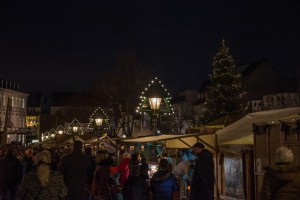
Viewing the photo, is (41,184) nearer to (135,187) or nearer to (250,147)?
(135,187)

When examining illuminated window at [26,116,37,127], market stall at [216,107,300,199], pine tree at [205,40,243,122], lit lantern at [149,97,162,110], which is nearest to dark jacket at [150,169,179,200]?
market stall at [216,107,300,199]

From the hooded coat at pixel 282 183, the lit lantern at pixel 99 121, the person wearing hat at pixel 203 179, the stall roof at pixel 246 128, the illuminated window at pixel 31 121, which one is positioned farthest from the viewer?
the illuminated window at pixel 31 121

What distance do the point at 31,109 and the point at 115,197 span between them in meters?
108

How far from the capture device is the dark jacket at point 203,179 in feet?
31.1

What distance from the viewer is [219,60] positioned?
4166 cm

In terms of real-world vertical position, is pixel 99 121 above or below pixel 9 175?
above

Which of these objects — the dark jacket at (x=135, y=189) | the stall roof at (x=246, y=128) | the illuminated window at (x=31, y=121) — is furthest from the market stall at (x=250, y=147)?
the illuminated window at (x=31, y=121)

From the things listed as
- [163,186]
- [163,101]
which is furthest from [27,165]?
[163,186]

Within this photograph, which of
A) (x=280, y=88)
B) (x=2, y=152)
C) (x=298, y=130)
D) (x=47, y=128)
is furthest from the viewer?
(x=47, y=128)

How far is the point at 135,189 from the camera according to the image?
881 centimetres

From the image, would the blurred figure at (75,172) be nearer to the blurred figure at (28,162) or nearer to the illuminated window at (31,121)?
the blurred figure at (28,162)

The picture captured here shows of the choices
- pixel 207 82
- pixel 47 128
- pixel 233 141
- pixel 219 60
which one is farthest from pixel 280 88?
pixel 47 128

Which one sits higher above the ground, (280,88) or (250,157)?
(280,88)

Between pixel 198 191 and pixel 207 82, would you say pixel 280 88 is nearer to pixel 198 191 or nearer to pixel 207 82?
pixel 207 82
